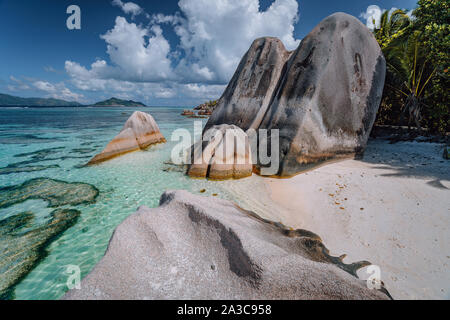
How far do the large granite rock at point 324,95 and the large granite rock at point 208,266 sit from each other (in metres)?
A: 4.35

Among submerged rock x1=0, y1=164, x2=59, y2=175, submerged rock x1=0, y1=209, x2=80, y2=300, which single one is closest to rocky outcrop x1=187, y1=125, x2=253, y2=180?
submerged rock x1=0, y1=209, x2=80, y2=300

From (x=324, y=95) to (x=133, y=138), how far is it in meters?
9.29

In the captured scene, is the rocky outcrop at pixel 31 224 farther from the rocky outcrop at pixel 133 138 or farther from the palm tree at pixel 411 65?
the palm tree at pixel 411 65

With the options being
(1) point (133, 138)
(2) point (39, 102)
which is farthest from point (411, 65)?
(2) point (39, 102)

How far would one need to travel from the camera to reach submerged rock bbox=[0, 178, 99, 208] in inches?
201

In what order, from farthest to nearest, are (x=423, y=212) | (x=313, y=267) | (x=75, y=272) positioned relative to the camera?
(x=423, y=212) < (x=75, y=272) < (x=313, y=267)

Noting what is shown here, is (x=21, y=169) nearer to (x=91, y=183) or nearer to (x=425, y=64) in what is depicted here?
(x=91, y=183)

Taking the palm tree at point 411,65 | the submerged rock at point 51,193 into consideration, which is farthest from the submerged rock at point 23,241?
the palm tree at point 411,65

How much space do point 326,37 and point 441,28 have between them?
189 inches

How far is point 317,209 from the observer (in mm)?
4418

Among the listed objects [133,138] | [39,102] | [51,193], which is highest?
[39,102]

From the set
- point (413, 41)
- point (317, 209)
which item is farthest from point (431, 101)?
point (317, 209)

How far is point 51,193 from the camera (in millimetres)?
5551

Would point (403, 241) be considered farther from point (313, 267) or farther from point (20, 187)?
point (20, 187)
